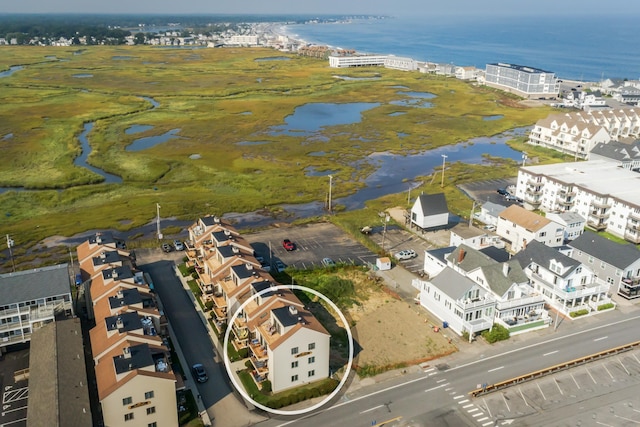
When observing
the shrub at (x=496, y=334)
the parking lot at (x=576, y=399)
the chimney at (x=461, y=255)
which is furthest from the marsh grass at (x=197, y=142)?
the parking lot at (x=576, y=399)

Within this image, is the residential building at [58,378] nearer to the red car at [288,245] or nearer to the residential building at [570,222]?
the red car at [288,245]

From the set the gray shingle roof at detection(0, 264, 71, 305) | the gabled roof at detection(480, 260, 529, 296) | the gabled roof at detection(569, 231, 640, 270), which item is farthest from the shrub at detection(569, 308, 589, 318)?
the gray shingle roof at detection(0, 264, 71, 305)

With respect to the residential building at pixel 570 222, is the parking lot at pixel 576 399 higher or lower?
lower

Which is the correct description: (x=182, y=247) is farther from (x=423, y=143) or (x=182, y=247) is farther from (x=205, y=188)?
(x=423, y=143)

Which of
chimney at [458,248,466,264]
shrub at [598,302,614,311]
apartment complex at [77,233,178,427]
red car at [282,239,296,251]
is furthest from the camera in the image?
red car at [282,239,296,251]

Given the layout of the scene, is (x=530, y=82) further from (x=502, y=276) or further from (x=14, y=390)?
(x=14, y=390)

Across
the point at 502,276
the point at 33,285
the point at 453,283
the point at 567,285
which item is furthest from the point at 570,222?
the point at 33,285

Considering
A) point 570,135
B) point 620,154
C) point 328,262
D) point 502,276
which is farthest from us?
point 570,135

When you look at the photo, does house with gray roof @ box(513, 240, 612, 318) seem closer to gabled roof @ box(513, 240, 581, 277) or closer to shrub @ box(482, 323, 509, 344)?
gabled roof @ box(513, 240, 581, 277)
